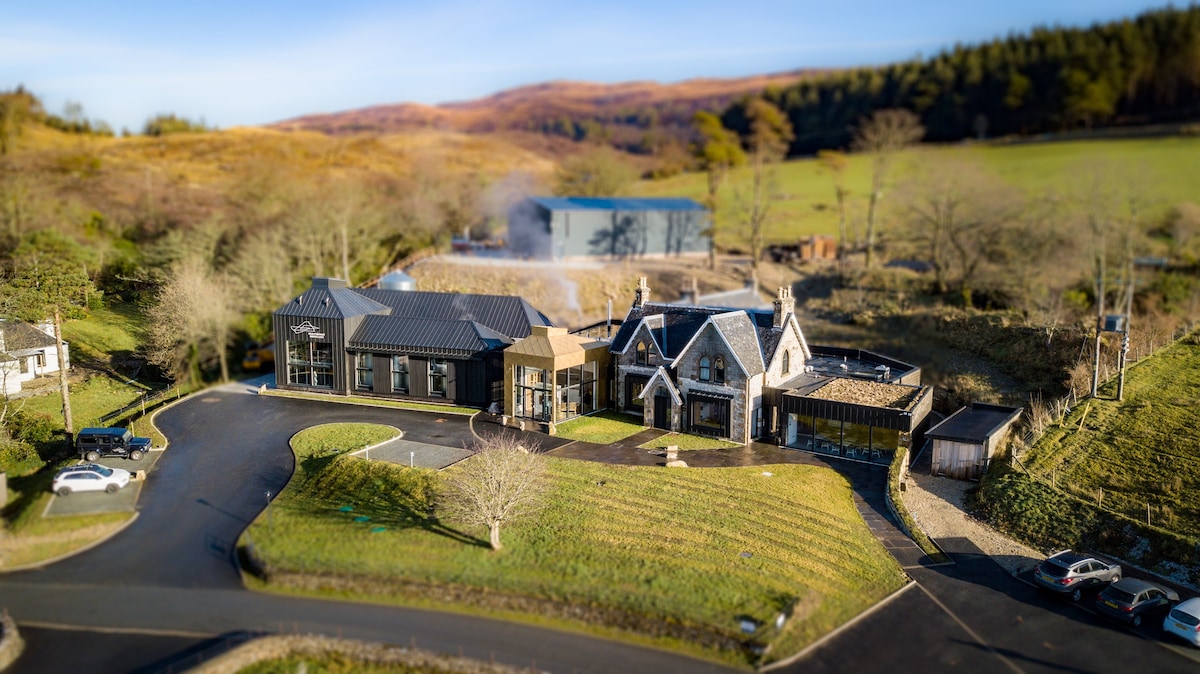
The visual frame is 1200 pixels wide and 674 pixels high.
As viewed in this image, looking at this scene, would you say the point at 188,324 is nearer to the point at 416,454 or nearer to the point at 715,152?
the point at 416,454

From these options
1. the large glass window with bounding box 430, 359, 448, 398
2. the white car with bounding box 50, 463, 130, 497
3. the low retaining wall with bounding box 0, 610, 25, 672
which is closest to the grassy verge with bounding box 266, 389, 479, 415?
the large glass window with bounding box 430, 359, 448, 398

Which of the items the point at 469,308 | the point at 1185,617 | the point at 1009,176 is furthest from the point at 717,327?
the point at 1009,176

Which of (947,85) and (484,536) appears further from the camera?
(947,85)

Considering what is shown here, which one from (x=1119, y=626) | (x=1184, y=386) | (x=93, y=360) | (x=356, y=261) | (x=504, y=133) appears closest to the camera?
(x=1119, y=626)

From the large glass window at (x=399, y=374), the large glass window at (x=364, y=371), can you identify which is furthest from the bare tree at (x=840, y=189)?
the large glass window at (x=364, y=371)

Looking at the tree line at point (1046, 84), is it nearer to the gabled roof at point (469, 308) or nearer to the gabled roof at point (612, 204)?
the gabled roof at point (612, 204)

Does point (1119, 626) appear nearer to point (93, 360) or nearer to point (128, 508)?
point (128, 508)

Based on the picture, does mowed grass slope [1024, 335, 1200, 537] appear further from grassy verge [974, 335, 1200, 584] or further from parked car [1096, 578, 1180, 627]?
parked car [1096, 578, 1180, 627]

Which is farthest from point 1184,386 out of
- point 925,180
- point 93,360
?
point 93,360
